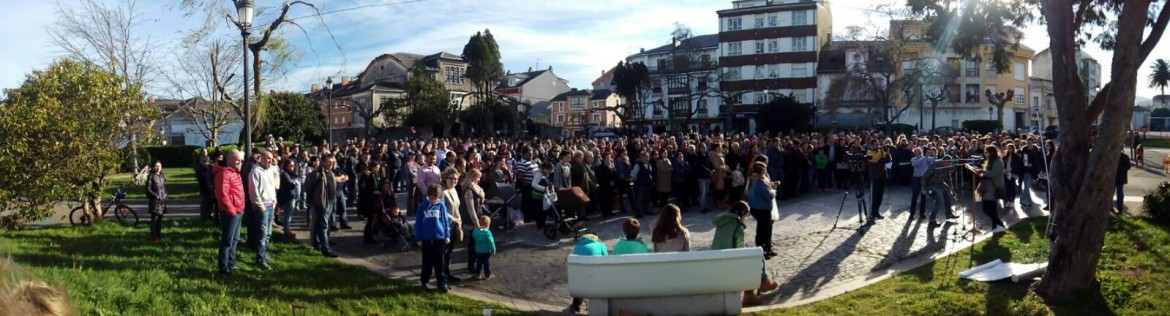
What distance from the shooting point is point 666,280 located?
24.5 feet

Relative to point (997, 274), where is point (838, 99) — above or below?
above

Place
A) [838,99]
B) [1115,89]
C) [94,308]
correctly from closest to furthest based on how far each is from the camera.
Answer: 1. [94,308]
2. [1115,89]
3. [838,99]

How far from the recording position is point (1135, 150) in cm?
2803

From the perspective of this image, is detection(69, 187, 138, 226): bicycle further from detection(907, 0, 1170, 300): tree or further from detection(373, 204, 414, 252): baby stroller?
detection(907, 0, 1170, 300): tree

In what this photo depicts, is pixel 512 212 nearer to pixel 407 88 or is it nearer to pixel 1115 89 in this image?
pixel 1115 89

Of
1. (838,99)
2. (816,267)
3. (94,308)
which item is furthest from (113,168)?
(838,99)

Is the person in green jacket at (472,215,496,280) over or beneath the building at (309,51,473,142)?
beneath

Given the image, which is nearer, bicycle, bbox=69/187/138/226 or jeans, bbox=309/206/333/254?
jeans, bbox=309/206/333/254

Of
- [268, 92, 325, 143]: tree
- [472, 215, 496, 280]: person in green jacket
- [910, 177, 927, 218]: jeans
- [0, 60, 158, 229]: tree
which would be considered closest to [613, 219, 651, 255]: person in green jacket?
[472, 215, 496, 280]: person in green jacket

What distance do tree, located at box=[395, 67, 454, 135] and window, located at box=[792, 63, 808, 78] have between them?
2879cm

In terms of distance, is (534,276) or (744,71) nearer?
(534,276)

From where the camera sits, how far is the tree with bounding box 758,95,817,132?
5172 centimetres

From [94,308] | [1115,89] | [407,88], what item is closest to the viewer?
[94,308]

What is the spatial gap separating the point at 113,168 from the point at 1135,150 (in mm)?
31646
